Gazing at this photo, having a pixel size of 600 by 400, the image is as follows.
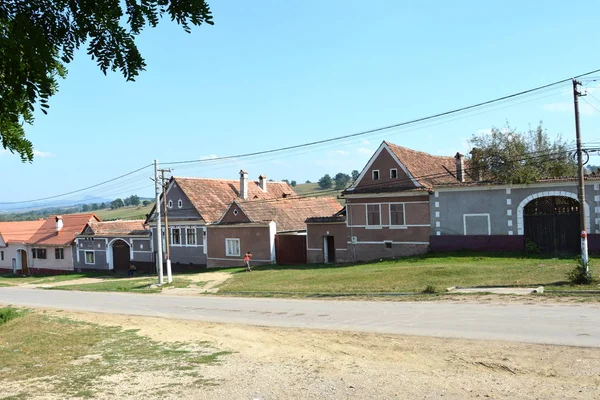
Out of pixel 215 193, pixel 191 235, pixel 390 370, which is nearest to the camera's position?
pixel 390 370

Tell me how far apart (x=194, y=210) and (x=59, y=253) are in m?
20.3

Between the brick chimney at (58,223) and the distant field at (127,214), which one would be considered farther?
the distant field at (127,214)

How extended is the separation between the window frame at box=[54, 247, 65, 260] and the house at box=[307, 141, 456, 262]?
30877mm

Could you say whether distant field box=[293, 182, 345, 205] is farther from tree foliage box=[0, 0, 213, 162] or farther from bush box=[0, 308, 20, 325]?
tree foliage box=[0, 0, 213, 162]

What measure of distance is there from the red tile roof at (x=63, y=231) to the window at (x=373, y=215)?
31413 millimetres

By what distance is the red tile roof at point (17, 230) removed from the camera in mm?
61906

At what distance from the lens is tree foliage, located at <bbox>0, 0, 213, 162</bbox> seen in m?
4.71

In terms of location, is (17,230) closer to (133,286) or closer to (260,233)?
(133,286)

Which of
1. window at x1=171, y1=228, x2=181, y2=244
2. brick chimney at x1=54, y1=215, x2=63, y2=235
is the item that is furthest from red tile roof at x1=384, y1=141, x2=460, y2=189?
brick chimney at x1=54, y1=215, x2=63, y2=235

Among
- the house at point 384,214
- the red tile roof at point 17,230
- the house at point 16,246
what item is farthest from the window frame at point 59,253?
the house at point 384,214

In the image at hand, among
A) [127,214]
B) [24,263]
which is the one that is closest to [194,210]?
[24,263]

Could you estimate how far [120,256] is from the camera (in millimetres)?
52750

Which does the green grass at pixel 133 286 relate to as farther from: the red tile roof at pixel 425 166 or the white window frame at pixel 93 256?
the red tile roof at pixel 425 166

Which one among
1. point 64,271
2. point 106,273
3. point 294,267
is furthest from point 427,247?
point 64,271
